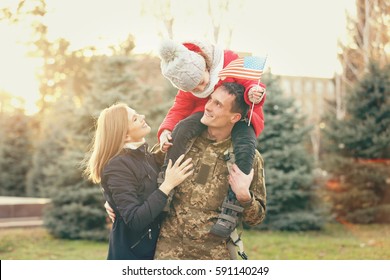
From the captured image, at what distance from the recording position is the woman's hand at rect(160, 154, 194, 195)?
10.2 ft

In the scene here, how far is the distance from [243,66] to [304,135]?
348 inches

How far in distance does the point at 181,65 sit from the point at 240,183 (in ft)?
2.32

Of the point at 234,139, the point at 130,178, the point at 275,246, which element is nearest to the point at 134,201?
the point at 130,178

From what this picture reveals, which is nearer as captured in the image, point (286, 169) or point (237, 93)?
point (237, 93)

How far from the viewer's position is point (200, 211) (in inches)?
128

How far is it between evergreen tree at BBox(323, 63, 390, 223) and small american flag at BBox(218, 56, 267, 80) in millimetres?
9570

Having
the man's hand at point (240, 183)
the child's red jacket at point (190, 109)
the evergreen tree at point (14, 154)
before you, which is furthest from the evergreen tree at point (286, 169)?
the man's hand at point (240, 183)

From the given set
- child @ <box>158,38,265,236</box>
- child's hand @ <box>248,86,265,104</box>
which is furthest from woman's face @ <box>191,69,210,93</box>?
child's hand @ <box>248,86,265,104</box>

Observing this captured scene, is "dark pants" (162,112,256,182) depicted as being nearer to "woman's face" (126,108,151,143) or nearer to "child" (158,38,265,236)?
"child" (158,38,265,236)

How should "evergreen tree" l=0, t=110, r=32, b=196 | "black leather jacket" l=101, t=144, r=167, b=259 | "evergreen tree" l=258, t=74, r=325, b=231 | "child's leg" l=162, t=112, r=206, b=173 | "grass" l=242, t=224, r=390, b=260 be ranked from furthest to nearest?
"evergreen tree" l=0, t=110, r=32, b=196 → "evergreen tree" l=258, t=74, r=325, b=231 → "grass" l=242, t=224, r=390, b=260 → "child's leg" l=162, t=112, r=206, b=173 → "black leather jacket" l=101, t=144, r=167, b=259

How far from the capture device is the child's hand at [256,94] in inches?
125

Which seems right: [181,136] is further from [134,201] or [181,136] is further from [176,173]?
[134,201]

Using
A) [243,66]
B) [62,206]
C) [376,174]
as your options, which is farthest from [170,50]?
[376,174]

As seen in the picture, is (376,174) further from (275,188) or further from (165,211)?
(165,211)
